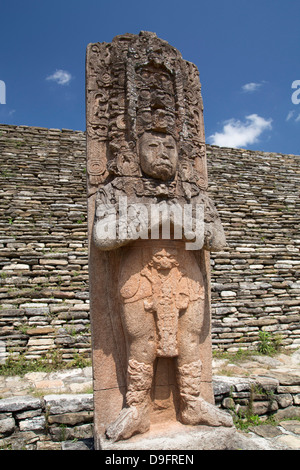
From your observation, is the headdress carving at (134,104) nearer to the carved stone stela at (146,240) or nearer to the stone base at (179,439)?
the carved stone stela at (146,240)

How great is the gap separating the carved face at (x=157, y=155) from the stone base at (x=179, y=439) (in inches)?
82.4

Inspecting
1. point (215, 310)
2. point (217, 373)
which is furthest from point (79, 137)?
point (217, 373)

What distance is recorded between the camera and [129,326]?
115 inches

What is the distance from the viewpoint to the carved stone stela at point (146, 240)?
9.62ft

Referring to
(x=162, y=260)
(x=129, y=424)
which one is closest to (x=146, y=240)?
(x=162, y=260)

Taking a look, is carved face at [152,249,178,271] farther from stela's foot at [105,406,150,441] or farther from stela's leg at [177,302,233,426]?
stela's foot at [105,406,150,441]

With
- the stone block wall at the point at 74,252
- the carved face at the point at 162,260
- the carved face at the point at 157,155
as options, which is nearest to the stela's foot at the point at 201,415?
the carved face at the point at 162,260

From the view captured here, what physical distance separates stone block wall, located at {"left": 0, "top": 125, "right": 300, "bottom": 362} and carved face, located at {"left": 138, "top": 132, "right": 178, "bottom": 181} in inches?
178

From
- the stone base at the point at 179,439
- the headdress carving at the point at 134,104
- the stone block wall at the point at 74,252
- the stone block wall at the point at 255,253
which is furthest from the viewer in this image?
the stone block wall at the point at 255,253

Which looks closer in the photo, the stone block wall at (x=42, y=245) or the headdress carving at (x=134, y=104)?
the headdress carving at (x=134, y=104)

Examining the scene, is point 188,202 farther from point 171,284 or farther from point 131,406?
point 131,406

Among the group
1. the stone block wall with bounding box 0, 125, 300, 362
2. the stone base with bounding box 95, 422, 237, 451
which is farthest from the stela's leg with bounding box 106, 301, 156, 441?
the stone block wall with bounding box 0, 125, 300, 362

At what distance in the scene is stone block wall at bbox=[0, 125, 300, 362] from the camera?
7.01 metres
